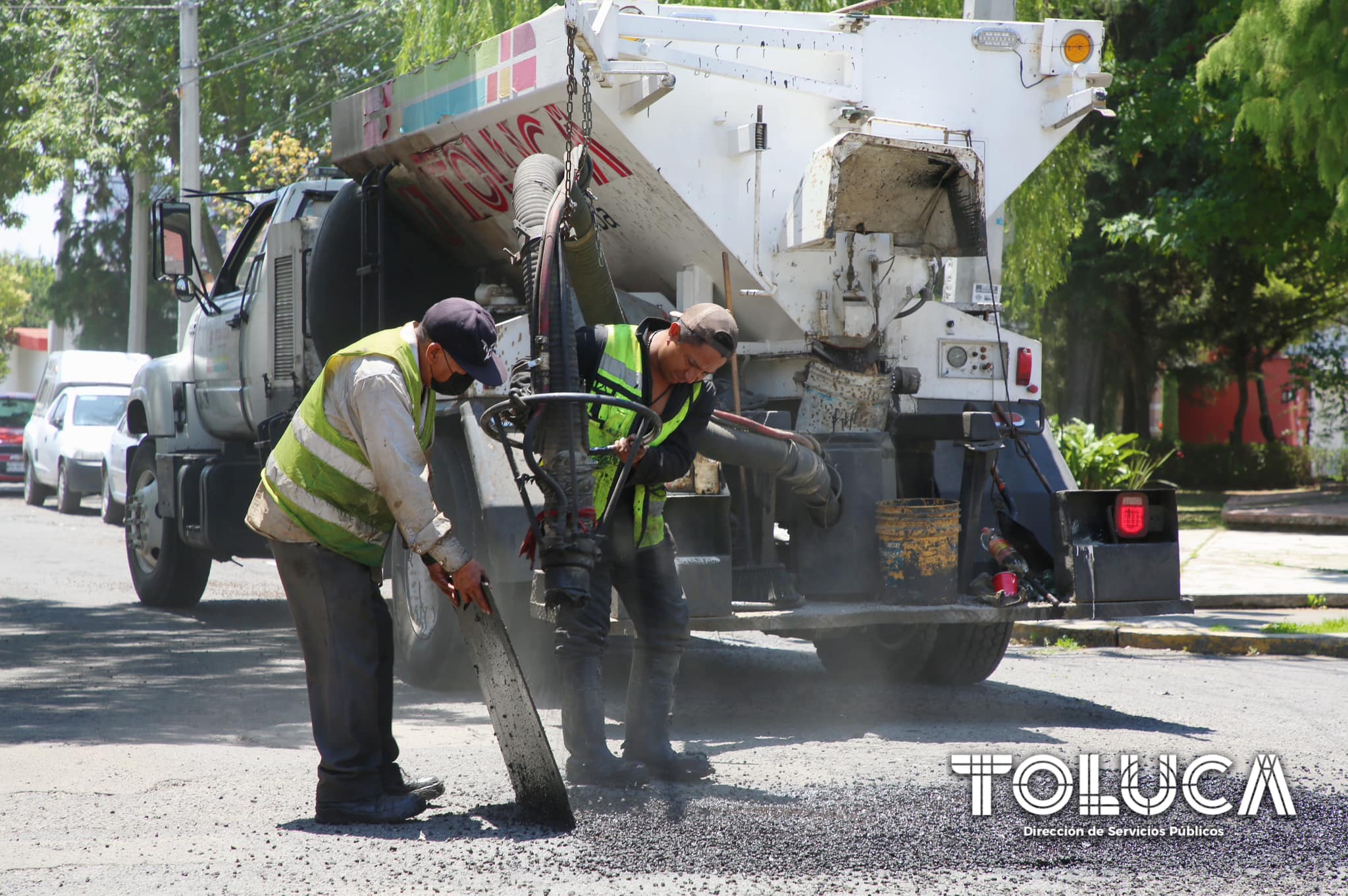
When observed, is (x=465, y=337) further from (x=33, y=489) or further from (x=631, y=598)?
(x=33, y=489)

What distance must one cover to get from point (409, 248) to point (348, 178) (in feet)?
1.96

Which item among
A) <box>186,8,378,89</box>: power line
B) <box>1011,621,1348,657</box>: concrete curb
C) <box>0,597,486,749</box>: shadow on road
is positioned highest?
<box>186,8,378,89</box>: power line

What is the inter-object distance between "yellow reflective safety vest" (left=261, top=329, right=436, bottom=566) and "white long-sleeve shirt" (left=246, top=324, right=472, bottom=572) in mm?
48

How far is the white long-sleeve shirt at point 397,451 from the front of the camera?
153 inches

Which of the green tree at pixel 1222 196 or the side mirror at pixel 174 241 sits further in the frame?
the green tree at pixel 1222 196

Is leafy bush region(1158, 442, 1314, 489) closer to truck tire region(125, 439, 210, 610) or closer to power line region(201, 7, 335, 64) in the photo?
power line region(201, 7, 335, 64)

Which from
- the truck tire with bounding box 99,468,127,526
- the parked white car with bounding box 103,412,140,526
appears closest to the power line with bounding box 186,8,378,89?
the parked white car with bounding box 103,412,140,526

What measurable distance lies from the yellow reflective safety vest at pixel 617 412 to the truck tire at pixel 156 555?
5446 millimetres

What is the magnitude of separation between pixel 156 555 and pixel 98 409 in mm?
10764

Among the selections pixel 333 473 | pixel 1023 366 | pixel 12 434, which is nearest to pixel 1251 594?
pixel 1023 366

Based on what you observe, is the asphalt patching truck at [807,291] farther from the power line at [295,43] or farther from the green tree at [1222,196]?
the power line at [295,43]

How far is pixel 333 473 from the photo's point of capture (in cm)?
402

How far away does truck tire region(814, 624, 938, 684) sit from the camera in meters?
6.71

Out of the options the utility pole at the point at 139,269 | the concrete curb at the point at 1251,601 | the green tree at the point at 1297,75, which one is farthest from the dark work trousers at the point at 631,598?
the utility pole at the point at 139,269
